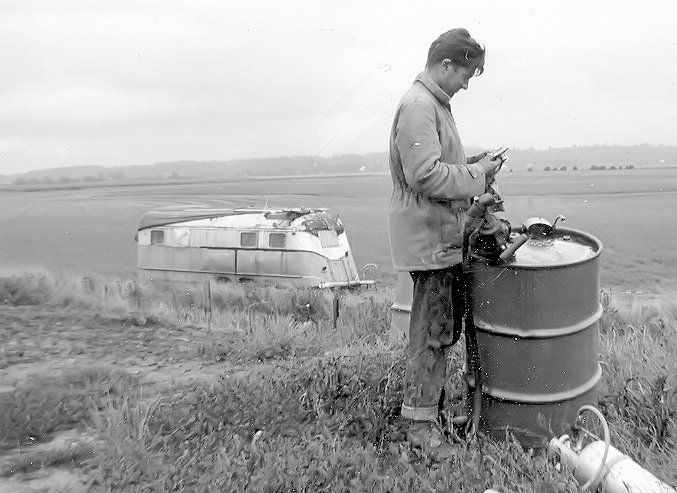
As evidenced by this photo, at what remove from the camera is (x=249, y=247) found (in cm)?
1436

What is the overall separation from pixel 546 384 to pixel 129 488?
5.69ft

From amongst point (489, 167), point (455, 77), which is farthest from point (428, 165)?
point (455, 77)

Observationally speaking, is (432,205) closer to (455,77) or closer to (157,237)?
(455,77)

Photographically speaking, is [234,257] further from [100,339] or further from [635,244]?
[635,244]

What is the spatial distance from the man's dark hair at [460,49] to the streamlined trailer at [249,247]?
1113 cm

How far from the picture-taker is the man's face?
8.76 ft

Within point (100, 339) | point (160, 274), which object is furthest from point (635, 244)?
point (100, 339)

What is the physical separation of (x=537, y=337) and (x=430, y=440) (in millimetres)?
642

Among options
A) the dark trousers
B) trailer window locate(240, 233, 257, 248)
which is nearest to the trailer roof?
trailer window locate(240, 233, 257, 248)

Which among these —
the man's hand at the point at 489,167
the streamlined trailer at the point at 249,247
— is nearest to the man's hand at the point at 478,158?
the man's hand at the point at 489,167

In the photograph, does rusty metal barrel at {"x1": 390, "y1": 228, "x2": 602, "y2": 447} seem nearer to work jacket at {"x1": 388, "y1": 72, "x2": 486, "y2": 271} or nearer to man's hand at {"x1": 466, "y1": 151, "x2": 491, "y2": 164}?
work jacket at {"x1": 388, "y1": 72, "x2": 486, "y2": 271}

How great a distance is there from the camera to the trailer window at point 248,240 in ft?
47.1

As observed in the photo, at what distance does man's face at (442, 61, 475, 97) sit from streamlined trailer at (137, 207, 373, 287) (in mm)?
11050

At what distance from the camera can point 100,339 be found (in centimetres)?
Result: 498
